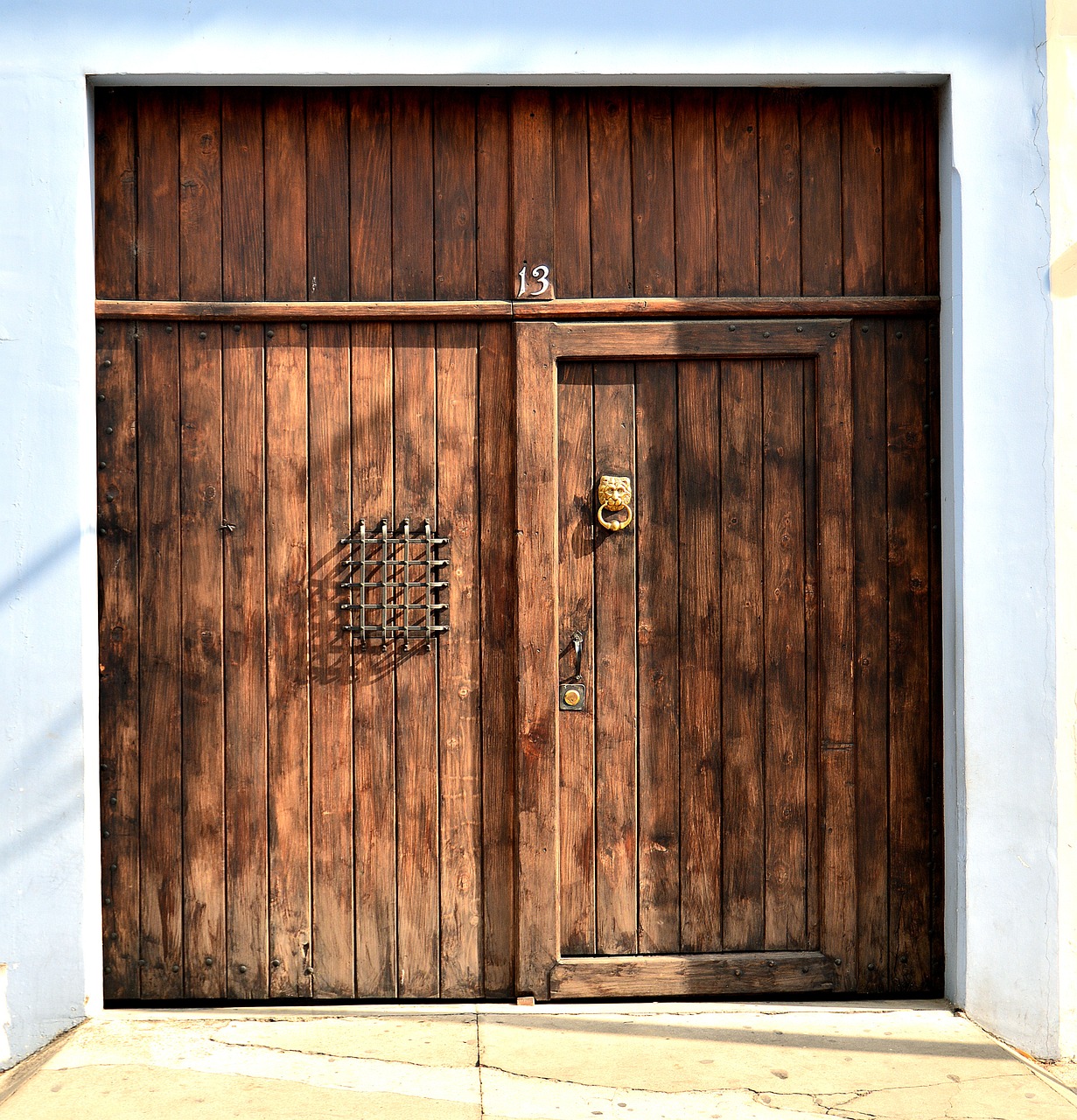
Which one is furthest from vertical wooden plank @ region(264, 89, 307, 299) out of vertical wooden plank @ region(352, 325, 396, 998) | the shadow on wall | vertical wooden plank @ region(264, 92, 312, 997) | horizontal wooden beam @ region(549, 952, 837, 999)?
horizontal wooden beam @ region(549, 952, 837, 999)

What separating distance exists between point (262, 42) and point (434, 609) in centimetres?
179

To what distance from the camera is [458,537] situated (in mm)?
3500

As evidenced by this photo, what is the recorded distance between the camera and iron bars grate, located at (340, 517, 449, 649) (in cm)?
346

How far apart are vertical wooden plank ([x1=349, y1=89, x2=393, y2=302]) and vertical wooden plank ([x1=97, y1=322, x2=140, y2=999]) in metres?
0.73

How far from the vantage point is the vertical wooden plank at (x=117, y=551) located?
3432mm

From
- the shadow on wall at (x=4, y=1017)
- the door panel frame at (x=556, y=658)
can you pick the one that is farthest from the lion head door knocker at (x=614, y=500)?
the shadow on wall at (x=4, y=1017)

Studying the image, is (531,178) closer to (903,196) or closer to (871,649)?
(903,196)

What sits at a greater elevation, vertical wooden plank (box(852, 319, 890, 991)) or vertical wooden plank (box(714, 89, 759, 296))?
vertical wooden plank (box(714, 89, 759, 296))

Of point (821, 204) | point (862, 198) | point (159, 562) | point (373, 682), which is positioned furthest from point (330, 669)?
point (862, 198)

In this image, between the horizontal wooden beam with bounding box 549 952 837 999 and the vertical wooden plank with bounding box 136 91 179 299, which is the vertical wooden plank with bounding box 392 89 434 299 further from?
the horizontal wooden beam with bounding box 549 952 837 999

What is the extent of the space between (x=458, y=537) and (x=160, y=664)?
3.36ft

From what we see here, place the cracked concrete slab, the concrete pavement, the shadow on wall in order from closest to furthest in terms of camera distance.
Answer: the concrete pavement, the cracked concrete slab, the shadow on wall

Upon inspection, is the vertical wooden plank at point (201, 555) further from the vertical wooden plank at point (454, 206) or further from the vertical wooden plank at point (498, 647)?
the vertical wooden plank at point (498, 647)

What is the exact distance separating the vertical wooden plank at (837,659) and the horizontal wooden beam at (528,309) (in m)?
0.14
